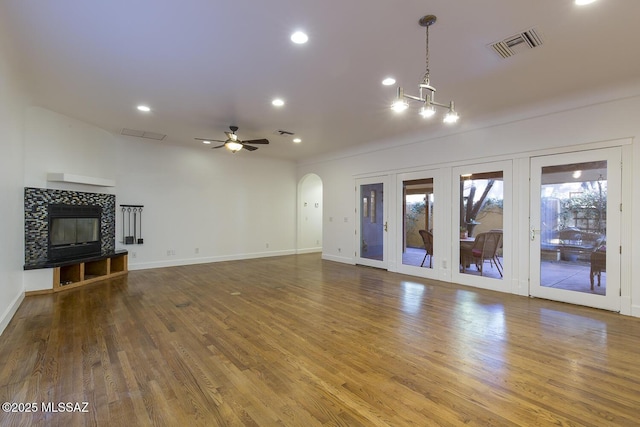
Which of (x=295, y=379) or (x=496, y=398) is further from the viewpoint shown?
(x=295, y=379)

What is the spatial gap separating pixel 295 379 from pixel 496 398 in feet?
4.81

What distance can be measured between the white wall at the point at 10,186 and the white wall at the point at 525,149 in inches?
239

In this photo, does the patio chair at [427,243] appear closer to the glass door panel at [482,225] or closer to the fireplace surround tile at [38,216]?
the glass door panel at [482,225]

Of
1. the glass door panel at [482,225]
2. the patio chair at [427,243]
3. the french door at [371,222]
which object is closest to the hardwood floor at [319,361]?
the glass door panel at [482,225]

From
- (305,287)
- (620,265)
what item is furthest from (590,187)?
(305,287)

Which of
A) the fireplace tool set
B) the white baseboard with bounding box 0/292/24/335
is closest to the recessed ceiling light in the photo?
the white baseboard with bounding box 0/292/24/335

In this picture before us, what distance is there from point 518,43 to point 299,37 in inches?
84.3

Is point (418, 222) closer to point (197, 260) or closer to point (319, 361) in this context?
point (319, 361)

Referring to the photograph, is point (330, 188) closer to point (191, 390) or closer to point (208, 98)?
point (208, 98)

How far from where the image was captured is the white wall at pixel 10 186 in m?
3.36

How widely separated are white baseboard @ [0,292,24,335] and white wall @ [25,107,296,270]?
72.0 inches

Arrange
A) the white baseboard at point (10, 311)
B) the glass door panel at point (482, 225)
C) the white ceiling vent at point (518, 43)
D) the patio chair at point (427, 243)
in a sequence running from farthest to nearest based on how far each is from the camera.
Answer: the patio chair at point (427, 243) < the glass door panel at point (482, 225) < the white baseboard at point (10, 311) < the white ceiling vent at point (518, 43)

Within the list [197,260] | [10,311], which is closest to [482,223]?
[197,260]

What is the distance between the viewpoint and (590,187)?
167 inches
